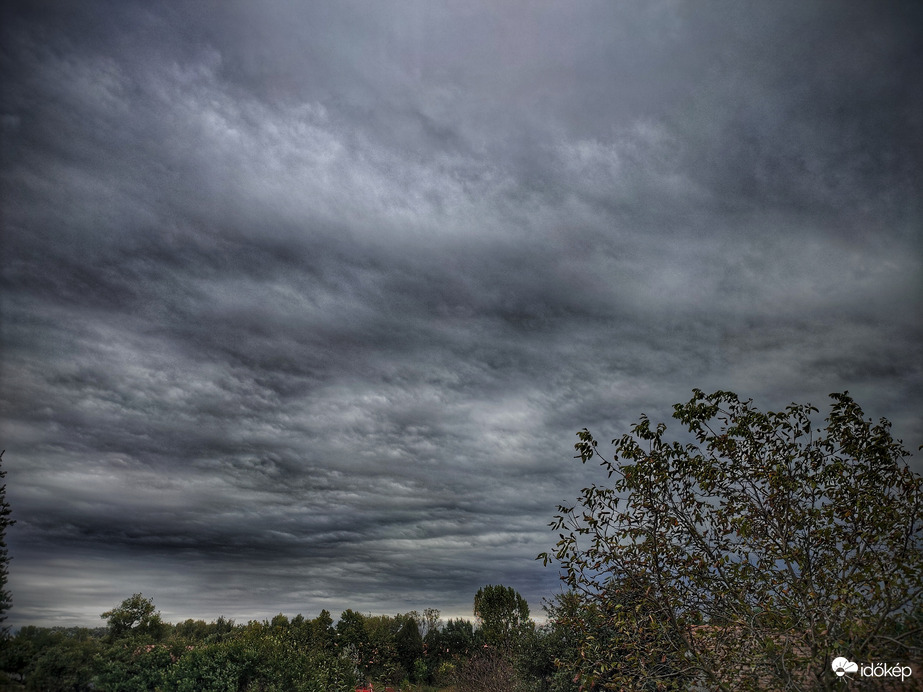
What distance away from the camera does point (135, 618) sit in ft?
71.6

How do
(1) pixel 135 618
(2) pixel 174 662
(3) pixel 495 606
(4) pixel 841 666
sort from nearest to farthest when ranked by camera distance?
1. (4) pixel 841 666
2. (2) pixel 174 662
3. (1) pixel 135 618
4. (3) pixel 495 606

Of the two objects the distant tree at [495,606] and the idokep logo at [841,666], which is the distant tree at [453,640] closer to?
the distant tree at [495,606]

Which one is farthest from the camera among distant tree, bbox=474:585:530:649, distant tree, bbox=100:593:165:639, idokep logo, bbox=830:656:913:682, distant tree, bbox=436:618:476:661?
distant tree, bbox=436:618:476:661

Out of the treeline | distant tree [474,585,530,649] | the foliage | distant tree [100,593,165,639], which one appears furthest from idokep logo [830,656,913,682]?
distant tree [474,585,530,649]

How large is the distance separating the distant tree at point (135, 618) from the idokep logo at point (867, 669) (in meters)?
21.8

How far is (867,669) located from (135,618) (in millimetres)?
23877

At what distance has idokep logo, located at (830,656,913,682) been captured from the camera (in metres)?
6.95

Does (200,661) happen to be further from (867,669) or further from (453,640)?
(453,640)

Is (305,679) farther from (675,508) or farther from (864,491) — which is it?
(864,491)

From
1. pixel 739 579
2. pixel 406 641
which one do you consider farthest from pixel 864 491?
pixel 406 641

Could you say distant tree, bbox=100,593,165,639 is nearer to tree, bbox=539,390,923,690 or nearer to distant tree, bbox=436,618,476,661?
tree, bbox=539,390,923,690

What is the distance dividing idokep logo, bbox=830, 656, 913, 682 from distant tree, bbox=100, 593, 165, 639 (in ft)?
71.7

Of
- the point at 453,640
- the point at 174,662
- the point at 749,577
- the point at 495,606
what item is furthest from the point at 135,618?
the point at 453,640

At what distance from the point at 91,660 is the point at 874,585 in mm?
15174
